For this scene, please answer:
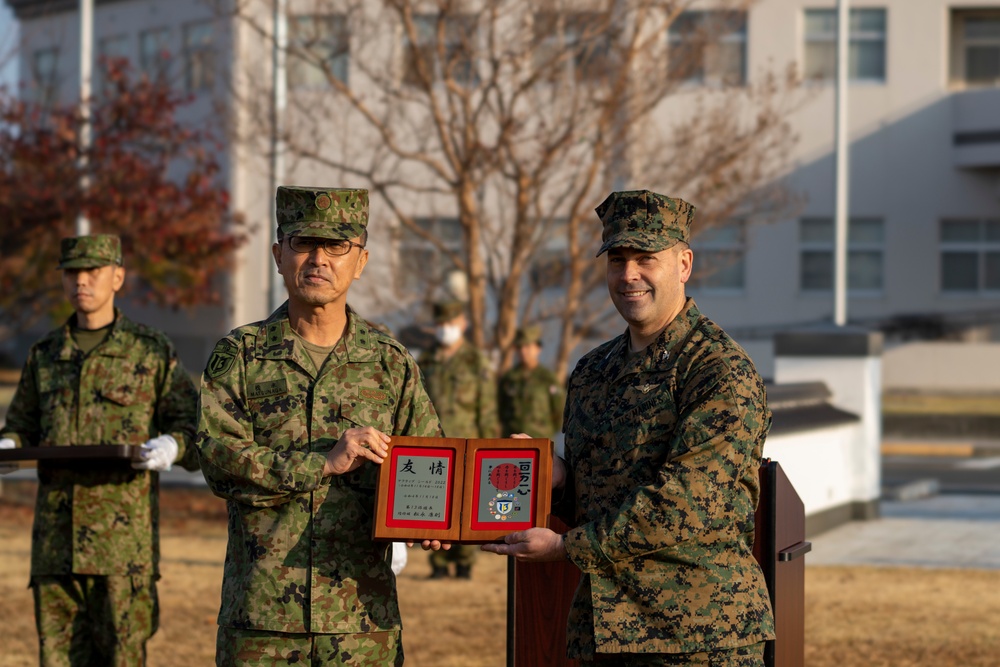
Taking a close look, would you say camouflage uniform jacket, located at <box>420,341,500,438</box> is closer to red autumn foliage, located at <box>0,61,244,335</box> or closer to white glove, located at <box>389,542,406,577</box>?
red autumn foliage, located at <box>0,61,244,335</box>

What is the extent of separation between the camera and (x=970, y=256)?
29.3 m

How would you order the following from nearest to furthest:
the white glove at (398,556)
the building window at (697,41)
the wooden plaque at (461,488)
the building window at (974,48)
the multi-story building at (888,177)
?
the wooden plaque at (461,488) → the white glove at (398,556) → the building window at (697,41) → the multi-story building at (888,177) → the building window at (974,48)

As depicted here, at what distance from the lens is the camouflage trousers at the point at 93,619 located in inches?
268

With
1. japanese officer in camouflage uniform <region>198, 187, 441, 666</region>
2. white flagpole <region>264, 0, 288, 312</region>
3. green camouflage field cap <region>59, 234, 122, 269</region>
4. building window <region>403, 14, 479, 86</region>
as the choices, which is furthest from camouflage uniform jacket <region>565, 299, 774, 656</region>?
white flagpole <region>264, 0, 288, 312</region>

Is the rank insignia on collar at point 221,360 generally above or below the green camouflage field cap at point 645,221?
below

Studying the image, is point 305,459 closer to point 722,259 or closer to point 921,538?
point 921,538

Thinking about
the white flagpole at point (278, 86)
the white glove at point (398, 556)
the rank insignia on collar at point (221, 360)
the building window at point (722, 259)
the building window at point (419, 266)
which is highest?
the white flagpole at point (278, 86)

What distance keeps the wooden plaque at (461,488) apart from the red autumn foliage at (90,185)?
12.4 meters

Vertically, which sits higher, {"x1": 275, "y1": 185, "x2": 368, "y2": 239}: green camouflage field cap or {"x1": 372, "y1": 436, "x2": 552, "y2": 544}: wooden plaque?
{"x1": 275, "y1": 185, "x2": 368, "y2": 239}: green camouflage field cap

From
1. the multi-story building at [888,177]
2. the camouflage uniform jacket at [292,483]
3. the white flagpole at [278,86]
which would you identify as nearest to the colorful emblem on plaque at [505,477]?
the camouflage uniform jacket at [292,483]

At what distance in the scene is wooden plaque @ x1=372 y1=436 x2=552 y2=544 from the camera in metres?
4.64

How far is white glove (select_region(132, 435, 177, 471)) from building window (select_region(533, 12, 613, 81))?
27.4 ft

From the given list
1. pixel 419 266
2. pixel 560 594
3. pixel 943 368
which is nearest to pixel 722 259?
pixel 419 266

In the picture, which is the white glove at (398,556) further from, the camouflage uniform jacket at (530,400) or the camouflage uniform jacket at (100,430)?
the camouflage uniform jacket at (530,400)
